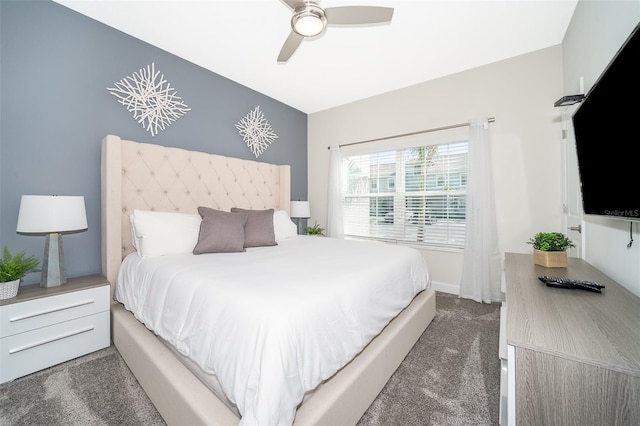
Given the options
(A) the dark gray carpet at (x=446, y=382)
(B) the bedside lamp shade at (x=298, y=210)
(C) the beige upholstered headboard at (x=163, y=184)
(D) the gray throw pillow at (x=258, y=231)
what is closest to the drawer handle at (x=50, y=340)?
(C) the beige upholstered headboard at (x=163, y=184)

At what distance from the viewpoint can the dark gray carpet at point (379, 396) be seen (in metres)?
1.33

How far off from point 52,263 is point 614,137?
338 centimetres

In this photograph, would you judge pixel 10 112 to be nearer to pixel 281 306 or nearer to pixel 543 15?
pixel 281 306

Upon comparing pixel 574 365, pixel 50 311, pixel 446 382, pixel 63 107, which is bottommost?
pixel 446 382

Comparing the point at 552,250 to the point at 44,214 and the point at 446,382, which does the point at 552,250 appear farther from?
the point at 44,214

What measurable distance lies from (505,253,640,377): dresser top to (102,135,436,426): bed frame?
75 cm

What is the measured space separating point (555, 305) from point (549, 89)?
2.64 m

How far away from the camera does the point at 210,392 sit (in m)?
1.11

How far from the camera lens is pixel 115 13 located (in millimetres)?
2158

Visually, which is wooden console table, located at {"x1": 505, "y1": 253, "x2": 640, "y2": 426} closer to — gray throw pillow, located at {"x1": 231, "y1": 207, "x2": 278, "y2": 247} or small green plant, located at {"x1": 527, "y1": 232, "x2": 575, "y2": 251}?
small green plant, located at {"x1": 527, "y1": 232, "x2": 575, "y2": 251}

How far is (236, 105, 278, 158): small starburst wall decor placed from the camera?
3.45 meters

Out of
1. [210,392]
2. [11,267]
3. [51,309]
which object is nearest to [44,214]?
[11,267]

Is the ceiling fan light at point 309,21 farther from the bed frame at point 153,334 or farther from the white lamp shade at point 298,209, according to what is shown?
the white lamp shade at point 298,209

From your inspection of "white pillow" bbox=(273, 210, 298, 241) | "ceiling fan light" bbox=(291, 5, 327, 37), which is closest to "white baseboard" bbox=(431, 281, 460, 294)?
"white pillow" bbox=(273, 210, 298, 241)
